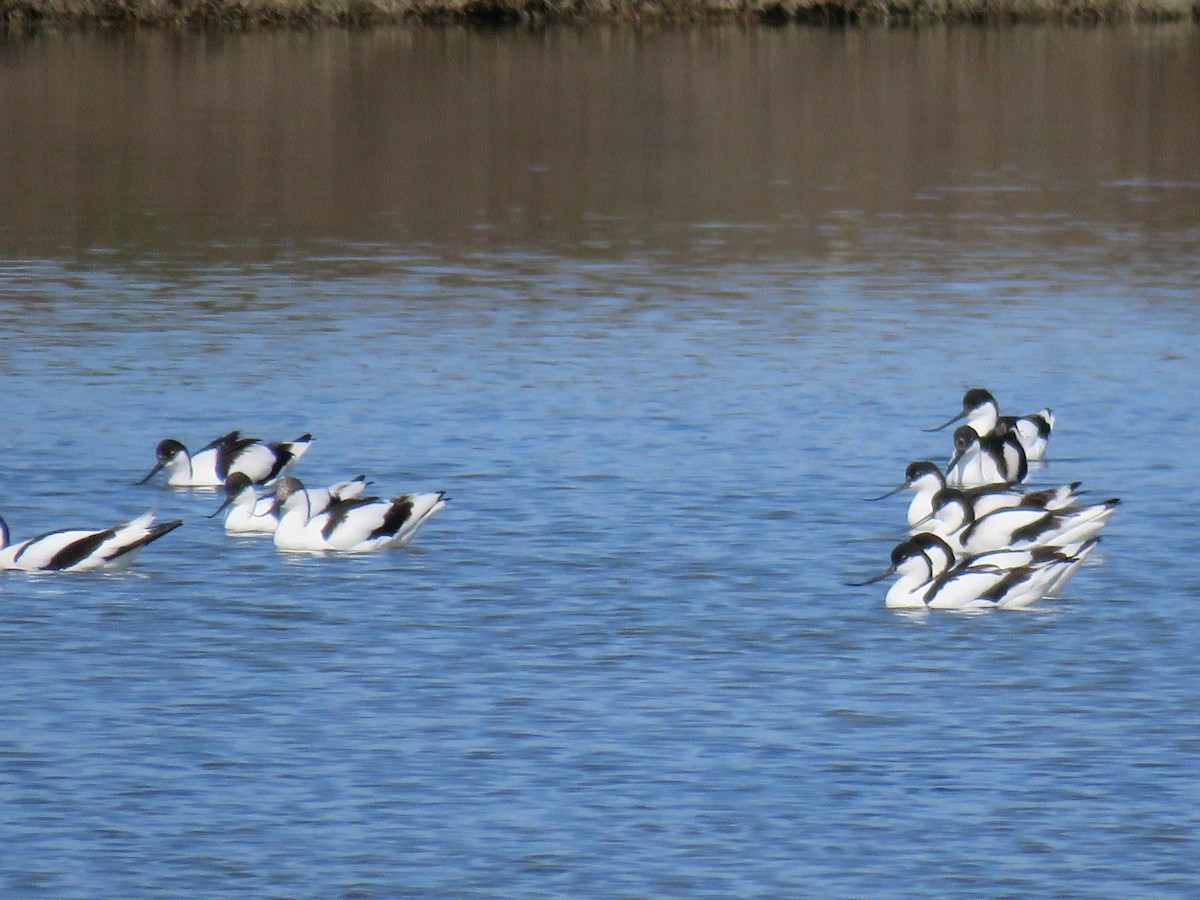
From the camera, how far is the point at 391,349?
65.8 feet

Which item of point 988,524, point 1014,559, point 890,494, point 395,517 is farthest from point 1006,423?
point 395,517

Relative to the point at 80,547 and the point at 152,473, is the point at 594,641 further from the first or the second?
the point at 152,473

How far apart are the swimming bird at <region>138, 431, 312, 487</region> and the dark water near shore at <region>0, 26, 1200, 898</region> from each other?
33 centimetres

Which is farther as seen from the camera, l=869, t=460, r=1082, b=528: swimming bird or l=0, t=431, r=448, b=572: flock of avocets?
l=869, t=460, r=1082, b=528: swimming bird

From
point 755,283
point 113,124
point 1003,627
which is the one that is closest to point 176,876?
point 1003,627

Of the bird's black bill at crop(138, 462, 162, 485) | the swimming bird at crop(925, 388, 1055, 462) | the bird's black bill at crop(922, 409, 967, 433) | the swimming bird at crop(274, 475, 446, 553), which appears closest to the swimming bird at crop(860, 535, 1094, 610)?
the swimming bird at crop(274, 475, 446, 553)

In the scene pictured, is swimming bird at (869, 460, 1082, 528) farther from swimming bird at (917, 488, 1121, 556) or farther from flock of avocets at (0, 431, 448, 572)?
flock of avocets at (0, 431, 448, 572)

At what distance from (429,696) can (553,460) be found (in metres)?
4.97

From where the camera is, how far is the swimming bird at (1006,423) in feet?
51.2

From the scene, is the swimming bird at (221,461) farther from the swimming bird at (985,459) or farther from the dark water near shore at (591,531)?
the swimming bird at (985,459)

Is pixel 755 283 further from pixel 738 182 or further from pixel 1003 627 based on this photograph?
pixel 1003 627

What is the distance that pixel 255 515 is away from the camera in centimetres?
1398

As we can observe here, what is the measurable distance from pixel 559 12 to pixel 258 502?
47.8 m

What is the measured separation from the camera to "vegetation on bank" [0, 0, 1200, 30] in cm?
5619
